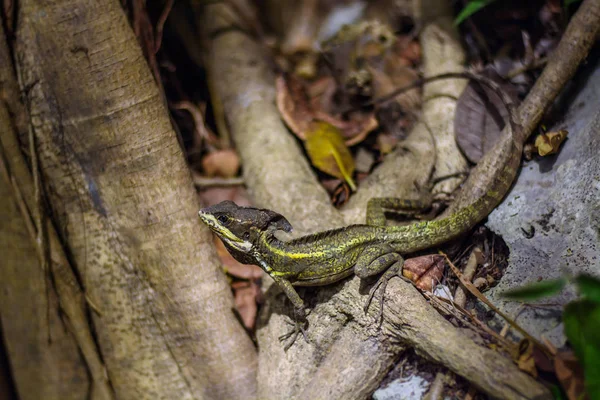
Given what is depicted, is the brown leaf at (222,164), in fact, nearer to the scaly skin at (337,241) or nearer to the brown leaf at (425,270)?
the scaly skin at (337,241)

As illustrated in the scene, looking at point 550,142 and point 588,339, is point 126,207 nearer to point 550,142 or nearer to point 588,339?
point 588,339

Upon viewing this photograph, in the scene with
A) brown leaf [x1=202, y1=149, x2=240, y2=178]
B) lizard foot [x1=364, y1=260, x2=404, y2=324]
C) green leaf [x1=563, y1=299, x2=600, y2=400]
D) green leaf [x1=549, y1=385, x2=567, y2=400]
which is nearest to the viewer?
green leaf [x1=563, y1=299, x2=600, y2=400]

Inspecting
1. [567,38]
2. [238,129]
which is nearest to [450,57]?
[567,38]

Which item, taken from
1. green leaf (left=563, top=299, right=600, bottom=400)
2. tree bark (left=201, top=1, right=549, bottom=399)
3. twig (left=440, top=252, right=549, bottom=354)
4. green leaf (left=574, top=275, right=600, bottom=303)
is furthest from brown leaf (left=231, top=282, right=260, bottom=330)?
green leaf (left=574, top=275, right=600, bottom=303)

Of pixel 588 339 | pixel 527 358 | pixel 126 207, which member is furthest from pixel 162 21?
pixel 588 339

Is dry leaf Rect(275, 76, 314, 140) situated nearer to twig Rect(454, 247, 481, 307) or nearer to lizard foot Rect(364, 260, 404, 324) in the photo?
lizard foot Rect(364, 260, 404, 324)

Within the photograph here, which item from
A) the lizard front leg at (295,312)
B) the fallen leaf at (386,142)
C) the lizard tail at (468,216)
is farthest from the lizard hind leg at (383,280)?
the fallen leaf at (386,142)
